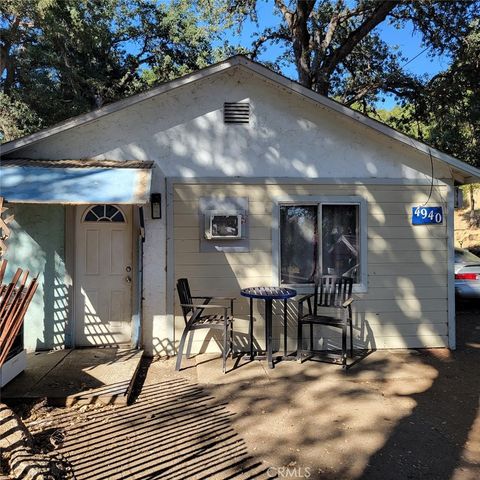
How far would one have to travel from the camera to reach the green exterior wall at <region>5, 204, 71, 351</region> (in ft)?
20.3

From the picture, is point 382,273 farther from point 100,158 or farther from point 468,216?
point 468,216

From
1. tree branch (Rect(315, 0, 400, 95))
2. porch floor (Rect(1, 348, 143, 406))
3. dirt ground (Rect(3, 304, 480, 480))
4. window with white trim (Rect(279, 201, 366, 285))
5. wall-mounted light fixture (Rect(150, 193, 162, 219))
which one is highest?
tree branch (Rect(315, 0, 400, 95))

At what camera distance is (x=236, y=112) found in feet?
21.1

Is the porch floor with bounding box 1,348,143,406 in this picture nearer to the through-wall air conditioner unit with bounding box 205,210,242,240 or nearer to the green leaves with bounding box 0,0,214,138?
the through-wall air conditioner unit with bounding box 205,210,242,240

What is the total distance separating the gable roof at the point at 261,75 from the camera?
5.98 metres

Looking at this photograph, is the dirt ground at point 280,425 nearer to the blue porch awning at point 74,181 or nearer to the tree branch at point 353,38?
the blue porch awning at point 74,181

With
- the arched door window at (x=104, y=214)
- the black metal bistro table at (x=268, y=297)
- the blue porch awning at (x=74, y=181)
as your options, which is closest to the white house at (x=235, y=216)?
the arched door window at (x=104, y=214)

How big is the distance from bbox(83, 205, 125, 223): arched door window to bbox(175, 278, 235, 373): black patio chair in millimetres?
1455

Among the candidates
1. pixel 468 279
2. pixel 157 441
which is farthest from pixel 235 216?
pixel 468 279

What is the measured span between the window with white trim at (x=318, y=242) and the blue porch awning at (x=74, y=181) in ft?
7.60

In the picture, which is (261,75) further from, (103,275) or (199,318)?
(103,275)

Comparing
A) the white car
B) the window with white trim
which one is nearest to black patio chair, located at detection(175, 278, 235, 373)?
the window with white trim

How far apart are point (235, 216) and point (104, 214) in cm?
204

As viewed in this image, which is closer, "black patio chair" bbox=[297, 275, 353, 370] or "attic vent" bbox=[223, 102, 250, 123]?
"black patio chair" bbox=[297, 275, 353, 370]
